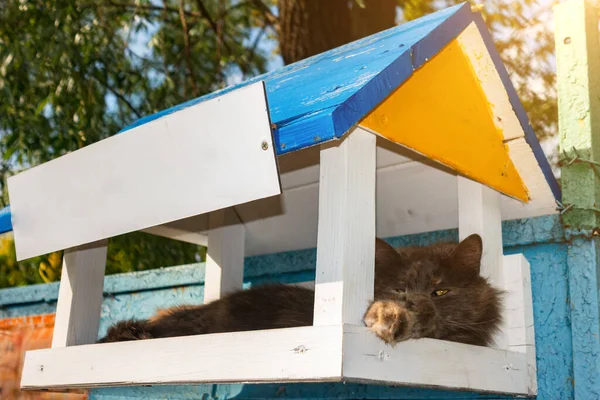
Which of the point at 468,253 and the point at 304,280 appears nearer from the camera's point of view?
the point at 468,253

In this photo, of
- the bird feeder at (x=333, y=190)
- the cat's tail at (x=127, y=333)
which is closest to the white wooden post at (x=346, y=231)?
the bird feeder at (x=333, y=190)

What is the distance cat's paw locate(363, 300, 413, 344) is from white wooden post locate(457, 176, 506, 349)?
2.21 feet

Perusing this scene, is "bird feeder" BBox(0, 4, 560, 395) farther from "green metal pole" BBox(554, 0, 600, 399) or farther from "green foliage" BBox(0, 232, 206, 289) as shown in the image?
"green foliage" BBox(0, 232, 206, 289)

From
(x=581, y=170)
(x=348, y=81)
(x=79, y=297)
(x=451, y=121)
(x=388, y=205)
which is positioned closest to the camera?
(x=348, y=81)

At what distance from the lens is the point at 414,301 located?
1.95 meters

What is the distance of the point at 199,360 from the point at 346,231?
0.53m

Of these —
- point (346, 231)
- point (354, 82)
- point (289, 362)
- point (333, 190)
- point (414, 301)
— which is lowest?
point (289, 362)

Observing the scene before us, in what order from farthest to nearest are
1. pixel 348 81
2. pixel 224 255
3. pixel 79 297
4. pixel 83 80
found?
pixel 83 80 < pixel 224 255 < pixel 79 297 < pixel 348 81

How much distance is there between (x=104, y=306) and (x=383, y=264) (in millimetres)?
1870

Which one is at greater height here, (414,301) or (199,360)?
(414,301)

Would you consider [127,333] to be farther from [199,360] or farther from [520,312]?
[520,312]

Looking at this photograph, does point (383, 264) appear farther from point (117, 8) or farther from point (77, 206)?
point (117, 8)

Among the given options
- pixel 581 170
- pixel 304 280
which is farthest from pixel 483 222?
pixel 304 280

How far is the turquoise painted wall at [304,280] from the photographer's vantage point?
230 centimetres
